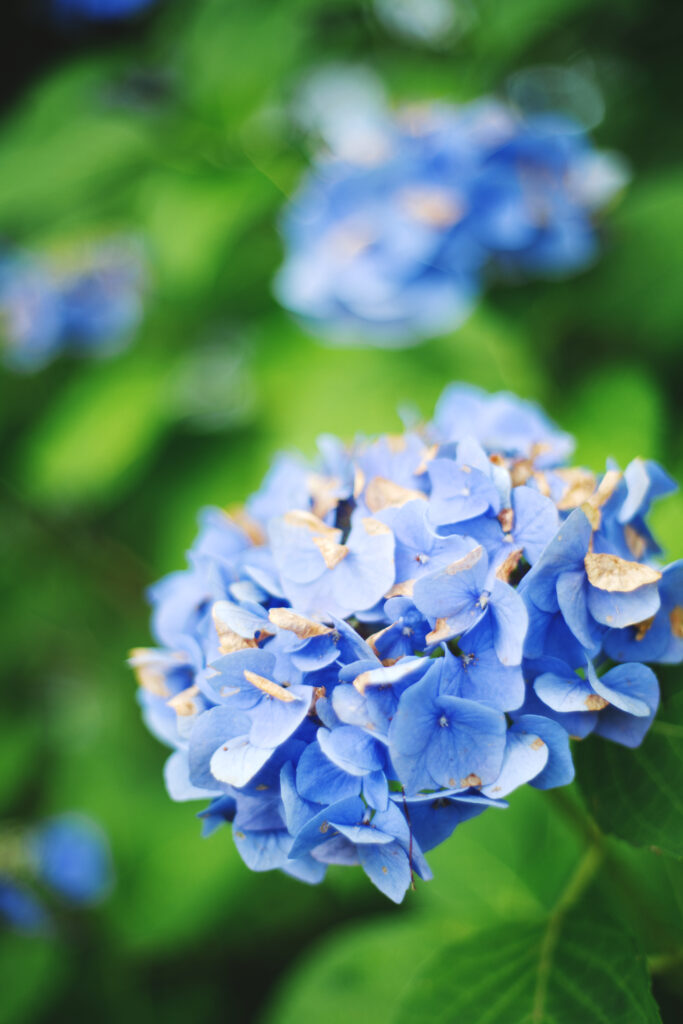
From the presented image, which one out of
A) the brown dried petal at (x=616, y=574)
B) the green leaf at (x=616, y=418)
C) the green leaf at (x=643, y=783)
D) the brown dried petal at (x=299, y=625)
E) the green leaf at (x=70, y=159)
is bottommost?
the green leaf at (x=616, y=418)

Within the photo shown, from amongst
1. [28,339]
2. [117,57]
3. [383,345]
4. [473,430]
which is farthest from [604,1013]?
[117,57]

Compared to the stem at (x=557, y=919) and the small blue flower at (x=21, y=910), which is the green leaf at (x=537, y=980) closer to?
the stem at (x=557, y=919)

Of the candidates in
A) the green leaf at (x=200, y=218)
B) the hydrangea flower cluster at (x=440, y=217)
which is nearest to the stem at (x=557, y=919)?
the hydrangea flower cluster at (x=440, y=217)

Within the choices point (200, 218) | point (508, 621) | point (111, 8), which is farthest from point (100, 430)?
point (111, 8)

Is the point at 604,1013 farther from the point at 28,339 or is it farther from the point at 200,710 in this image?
the point at 28,339

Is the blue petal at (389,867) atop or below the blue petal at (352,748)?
below

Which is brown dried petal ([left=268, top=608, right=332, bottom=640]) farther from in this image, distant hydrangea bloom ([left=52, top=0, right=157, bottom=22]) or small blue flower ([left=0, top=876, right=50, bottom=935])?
distant hydrangea bloom ([left=52, top=0, right=157, bottom=22])

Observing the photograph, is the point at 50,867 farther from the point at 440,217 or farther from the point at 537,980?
the point at 440,217
